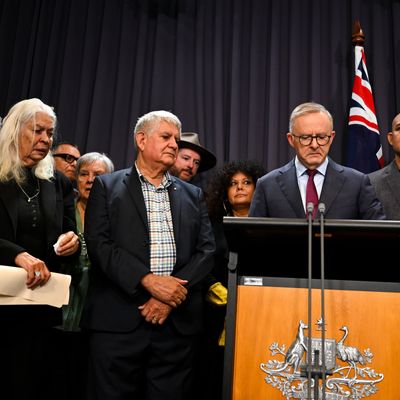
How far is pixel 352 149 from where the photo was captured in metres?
3.72

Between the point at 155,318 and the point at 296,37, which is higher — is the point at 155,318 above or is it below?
below

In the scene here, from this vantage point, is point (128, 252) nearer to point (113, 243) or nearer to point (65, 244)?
point (113, 243)

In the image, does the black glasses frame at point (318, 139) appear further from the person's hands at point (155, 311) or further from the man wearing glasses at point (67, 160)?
the man wearing glasses at point (67, 160)

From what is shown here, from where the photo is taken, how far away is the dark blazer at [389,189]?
2814mm

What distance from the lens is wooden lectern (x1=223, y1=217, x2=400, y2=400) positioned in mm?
1588

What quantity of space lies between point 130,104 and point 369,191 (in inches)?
101

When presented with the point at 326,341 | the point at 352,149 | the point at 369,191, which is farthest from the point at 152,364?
the point at 352,149

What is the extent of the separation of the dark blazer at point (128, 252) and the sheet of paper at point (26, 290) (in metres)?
0.20

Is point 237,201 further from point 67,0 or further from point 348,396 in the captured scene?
point 67,0

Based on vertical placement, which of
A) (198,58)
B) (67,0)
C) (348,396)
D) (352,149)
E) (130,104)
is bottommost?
(348,396)

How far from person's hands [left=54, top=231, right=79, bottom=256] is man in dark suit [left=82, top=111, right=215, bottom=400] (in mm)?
101

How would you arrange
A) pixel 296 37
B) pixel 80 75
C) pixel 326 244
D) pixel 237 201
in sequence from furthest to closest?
1. pixel 80 75
2. pixel 296 37
3. pixel 237 201
4. pixel 326 244

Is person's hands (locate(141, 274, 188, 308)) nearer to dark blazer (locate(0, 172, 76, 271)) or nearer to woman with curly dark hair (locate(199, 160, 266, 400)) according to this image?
dark blazer (locate(0, 172, 76, 271))

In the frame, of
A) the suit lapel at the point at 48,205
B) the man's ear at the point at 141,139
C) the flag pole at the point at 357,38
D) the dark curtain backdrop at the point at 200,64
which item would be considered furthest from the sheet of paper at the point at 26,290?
the flag pole at the point at 357,38
